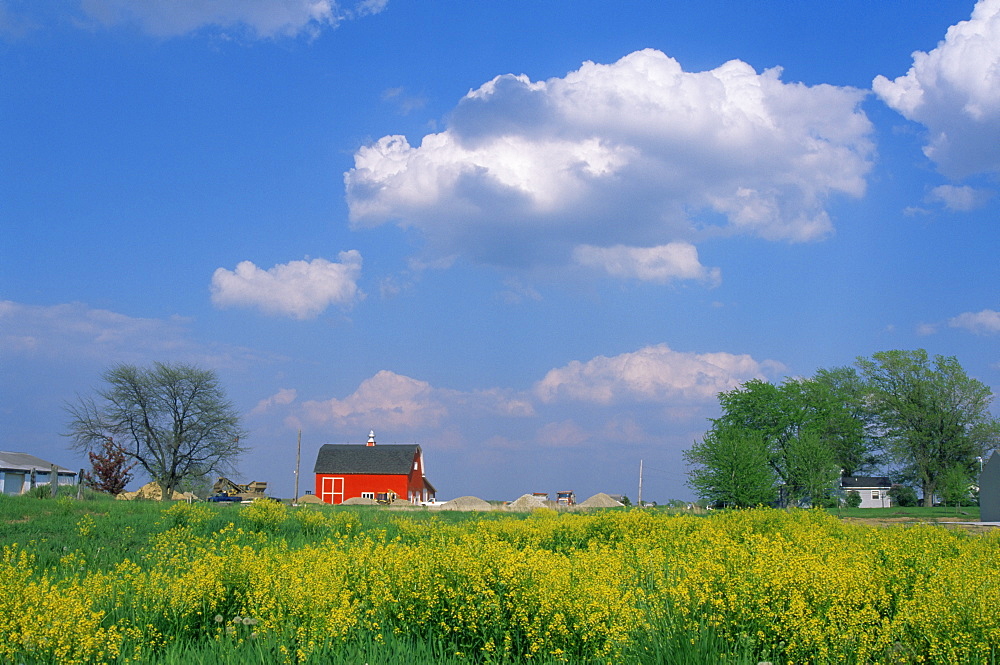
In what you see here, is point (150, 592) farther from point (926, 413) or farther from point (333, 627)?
point (926, 413)

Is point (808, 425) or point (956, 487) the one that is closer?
point (956, 487)

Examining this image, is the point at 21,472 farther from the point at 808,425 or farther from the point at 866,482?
the point at 866,482

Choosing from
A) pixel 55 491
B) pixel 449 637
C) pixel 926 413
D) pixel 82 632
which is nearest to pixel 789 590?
pixel 449 637

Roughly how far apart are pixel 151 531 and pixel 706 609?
1290 cm

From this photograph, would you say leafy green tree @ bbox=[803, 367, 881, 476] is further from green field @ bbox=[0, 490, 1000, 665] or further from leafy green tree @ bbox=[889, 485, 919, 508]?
green field @ bbox=[0, 490, 1000, 665]

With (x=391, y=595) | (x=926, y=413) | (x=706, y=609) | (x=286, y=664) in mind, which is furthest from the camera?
(x=926, y=413)

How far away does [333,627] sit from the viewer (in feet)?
19.4

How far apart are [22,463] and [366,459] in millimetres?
26835

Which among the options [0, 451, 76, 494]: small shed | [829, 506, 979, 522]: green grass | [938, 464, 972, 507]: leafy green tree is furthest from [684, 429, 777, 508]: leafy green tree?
[0, 451, 76, 494]: small shed

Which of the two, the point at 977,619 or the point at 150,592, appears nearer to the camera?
the point at 977,619

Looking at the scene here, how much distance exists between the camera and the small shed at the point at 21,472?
53.1 metres

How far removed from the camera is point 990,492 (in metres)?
39.3

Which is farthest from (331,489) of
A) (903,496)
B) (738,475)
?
(903,496)

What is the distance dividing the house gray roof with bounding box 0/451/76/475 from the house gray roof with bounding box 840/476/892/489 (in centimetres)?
7653
